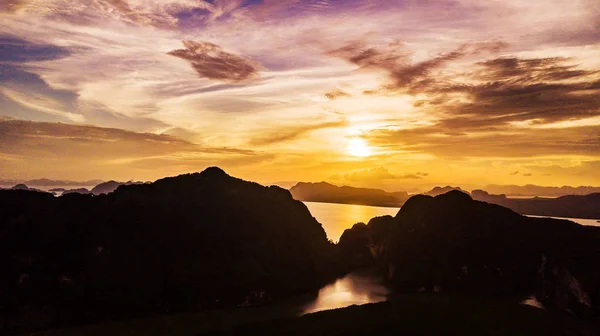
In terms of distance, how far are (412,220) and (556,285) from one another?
38077 mm

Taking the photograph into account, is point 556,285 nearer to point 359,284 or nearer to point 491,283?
point 491,283

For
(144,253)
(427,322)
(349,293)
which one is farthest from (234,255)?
(427,322)

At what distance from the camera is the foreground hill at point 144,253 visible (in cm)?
6669

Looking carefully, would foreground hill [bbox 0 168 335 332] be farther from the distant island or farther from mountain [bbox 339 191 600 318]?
mountain [bbox 339 191 600 318]

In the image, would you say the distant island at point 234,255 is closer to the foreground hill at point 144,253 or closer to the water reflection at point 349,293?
the foreground hill at point 144,253

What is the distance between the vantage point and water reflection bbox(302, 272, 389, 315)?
80.1 metres

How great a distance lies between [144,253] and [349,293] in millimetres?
48641

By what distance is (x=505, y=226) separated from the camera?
327ft

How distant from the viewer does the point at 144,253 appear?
3061 inches

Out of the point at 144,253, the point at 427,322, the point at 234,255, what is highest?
the point at 144,253

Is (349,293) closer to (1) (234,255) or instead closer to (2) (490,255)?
(1) (234,255)

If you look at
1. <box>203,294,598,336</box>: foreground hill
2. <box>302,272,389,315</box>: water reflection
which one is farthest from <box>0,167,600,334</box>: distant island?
<box>302,272,389,315</box>: water reflection

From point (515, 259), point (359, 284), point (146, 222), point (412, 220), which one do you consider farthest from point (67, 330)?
point (515, 259)

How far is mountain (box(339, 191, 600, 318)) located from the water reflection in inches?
226
